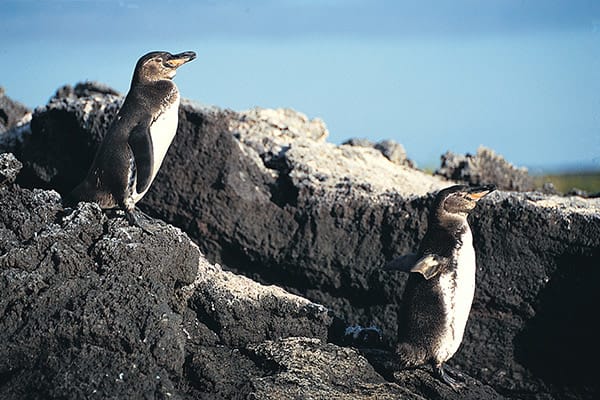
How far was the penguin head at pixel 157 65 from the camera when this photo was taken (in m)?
6.11

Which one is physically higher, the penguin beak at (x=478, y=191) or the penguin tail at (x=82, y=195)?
the penguin beak at (x=478, y=191)

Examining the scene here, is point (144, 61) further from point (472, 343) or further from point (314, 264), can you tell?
point (472, 343)

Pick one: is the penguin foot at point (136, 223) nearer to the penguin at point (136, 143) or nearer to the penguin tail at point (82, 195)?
the penguin at point (136, 143)

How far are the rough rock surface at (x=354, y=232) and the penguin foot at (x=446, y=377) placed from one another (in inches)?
27.7

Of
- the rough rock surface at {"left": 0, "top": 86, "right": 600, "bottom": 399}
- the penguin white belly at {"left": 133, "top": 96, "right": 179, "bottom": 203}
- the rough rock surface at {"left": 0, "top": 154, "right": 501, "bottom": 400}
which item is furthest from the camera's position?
the rough rock surface at {"left": 0, "top": 86, "right": 600, "bottom": 399}

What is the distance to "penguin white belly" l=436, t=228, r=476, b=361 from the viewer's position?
18.1 ft

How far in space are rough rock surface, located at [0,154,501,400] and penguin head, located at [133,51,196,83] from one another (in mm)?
1082

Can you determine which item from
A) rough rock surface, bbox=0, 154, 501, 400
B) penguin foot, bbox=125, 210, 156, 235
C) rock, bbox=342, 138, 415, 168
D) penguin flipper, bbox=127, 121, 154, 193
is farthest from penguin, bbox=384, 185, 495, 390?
rock, bbox=342, 138, 415, 168

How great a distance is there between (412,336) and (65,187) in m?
3.60

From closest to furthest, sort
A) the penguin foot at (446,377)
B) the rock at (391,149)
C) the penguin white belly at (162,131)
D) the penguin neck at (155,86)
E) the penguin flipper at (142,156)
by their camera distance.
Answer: the penguin foot at (446,377) < the penguin flipper at (142,156) < the penguin white belly at (162,131) < the penguin neck at (155,86) < the rock at (391,149)

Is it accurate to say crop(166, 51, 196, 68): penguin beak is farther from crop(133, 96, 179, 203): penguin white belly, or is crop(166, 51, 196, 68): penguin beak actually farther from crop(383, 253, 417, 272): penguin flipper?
crop(383, 253, 417, 272): penguin flipper

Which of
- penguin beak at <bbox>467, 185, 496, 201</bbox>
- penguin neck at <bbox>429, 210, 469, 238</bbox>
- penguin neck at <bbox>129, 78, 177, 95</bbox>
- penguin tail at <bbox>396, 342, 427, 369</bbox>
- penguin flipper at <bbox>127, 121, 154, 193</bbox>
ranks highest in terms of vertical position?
penguin neck at <bbox>129, 78, 177, 95</bbox>

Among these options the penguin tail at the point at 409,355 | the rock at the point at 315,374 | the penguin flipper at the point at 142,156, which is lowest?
the rock at the point at 315,374

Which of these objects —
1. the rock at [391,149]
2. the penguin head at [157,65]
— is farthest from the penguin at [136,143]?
the rock at [391,149]
